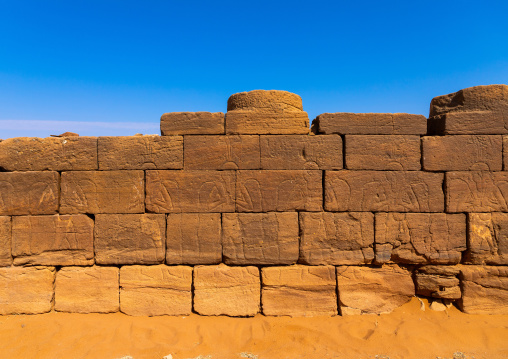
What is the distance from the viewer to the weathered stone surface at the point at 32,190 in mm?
4867

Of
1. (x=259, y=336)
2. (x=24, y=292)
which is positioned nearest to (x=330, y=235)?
(x=259, y=336)

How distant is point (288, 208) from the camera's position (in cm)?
488

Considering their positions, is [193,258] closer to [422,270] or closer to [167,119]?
[167,119]

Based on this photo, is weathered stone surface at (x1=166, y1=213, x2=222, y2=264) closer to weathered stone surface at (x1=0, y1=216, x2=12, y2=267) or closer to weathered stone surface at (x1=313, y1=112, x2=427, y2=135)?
weathered stone surface at (x1=313, y1=112, x2=427, y2=135)

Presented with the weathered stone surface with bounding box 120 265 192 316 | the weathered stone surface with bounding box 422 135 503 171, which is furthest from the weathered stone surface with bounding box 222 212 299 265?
the weathered stone surface with bounding box 422 135 503 171

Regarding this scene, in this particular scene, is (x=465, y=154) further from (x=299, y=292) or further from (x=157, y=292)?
(x=157, y=292)

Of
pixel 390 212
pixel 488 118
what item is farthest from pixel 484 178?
pixel 390 212

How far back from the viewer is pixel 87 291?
15.8 ft

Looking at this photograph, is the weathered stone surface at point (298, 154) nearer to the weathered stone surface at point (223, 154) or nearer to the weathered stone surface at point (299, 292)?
the weathered stone surface at point (223, 154)

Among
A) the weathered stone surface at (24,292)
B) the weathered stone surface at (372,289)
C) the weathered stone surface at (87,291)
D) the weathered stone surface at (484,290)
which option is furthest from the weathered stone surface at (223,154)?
the weathered stone surface at (484,290)

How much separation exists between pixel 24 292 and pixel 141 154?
271 centimetres

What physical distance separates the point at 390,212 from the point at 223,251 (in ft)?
8.64

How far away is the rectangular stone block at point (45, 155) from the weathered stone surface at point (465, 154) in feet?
17.2

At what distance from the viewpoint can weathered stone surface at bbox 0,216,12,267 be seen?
4805mm
